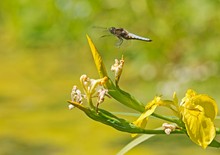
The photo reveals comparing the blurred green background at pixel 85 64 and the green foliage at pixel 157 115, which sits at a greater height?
the blurred green background at pixel 85 64

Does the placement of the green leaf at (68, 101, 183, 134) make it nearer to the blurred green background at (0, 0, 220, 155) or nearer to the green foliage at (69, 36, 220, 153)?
the green foliage at (69, 36, 220, 153)

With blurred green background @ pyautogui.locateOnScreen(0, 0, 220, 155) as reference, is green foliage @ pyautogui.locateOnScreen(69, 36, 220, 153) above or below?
below

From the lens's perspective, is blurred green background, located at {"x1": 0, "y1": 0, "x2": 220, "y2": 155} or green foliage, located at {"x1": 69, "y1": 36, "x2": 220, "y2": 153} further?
blurred green background, located at {"x1": 0, "y1": 0, "x2": 220, "y2": 155}

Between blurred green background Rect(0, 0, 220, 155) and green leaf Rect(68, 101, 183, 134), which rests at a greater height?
blurred green background Rect(0, 0, 220, 155)

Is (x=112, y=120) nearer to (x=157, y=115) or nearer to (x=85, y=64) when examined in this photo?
(x=157, y=115)

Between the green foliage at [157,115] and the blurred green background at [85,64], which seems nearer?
the green foliage at [157,115]

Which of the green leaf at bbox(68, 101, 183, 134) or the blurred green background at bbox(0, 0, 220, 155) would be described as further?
A: the blurred green background at bbox(0, 0, 220, 155)

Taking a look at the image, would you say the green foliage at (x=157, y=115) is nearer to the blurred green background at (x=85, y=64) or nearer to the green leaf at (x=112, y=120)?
the green leaf at (x=112, y=120)

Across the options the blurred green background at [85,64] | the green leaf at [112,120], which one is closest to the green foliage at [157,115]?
the green leaf at [112,120]

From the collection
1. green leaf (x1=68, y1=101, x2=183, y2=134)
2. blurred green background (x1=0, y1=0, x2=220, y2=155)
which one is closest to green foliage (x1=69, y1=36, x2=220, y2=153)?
green leaf (x1=68, y1=101, x2=183, y2=134)
